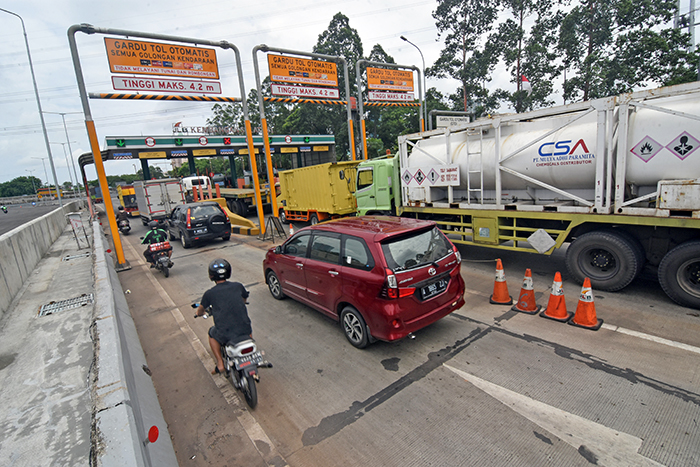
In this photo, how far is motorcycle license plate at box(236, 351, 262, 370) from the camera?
362 cm

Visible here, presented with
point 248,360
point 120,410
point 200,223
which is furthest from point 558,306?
point 200,223

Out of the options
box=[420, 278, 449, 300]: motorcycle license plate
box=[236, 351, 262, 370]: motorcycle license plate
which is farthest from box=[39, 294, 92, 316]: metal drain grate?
box=[420, 278, 449, 300]: motorcycle license plate

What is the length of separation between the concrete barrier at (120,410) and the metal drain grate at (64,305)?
1.12 m

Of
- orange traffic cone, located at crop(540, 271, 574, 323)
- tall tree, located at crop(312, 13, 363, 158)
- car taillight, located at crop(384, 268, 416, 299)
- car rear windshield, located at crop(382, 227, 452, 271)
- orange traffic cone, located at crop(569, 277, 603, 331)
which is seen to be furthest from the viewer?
tall tree, located at crop(312, 13, 363, 158)

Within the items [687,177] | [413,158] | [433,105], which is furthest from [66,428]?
[433,105]

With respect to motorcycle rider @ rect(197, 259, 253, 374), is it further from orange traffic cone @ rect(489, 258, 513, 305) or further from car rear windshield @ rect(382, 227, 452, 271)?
orange traffic cone @ rect(489, 258, 513, 305)

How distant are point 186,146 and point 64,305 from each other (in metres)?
22.1

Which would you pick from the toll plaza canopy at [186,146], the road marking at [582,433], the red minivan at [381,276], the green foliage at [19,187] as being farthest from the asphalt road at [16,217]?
the green foliage at [19,187]

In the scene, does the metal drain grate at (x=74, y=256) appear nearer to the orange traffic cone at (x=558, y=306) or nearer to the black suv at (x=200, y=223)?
the black suv at (x=200, y=223)

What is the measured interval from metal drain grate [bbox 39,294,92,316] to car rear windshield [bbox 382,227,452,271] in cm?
474

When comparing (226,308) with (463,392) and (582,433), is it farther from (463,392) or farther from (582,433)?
(582,433)

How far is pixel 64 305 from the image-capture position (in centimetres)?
541

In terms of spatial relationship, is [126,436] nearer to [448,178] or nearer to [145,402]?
[145,402]

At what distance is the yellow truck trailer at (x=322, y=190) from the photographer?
12969 millimetres
